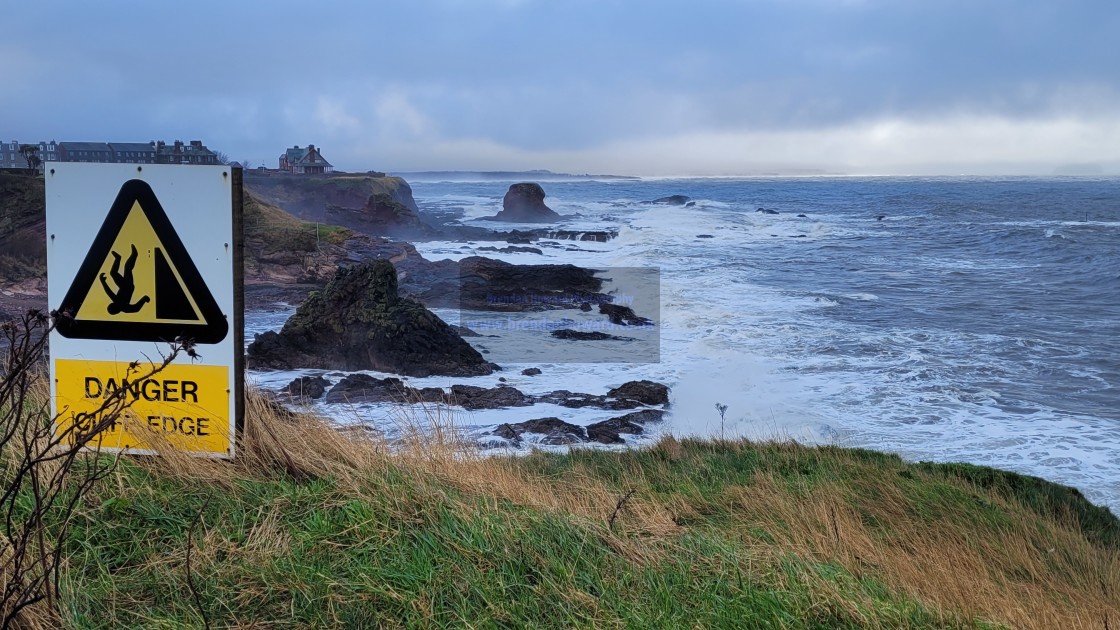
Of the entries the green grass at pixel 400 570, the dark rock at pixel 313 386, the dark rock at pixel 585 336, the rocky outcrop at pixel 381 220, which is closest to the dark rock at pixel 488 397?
the dark rock at pixel 313 386

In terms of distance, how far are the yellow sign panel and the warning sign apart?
0.15 m

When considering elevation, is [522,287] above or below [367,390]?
above

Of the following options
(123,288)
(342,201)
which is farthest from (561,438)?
(342,201)

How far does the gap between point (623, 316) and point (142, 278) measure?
69.3 ft

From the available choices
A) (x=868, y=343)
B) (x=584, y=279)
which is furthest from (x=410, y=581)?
(x=584, y=279)

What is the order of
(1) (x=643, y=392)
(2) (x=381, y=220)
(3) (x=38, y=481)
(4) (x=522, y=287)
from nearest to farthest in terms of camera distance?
(3) (x=38, y=481) → (1) (x=643, y=392) → (4) (x=522, y=287) → (2) (x=381, y=220)

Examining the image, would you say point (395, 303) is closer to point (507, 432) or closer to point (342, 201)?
point (507, 432)

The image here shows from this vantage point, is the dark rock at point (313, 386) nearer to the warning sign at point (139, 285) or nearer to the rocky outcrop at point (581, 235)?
the warning sign at point (139, 285)

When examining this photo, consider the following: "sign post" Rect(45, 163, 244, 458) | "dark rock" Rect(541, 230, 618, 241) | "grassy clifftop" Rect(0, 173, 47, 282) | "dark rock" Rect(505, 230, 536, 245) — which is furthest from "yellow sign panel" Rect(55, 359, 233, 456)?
"dark rock" Rect(541, 230, 618, 241)

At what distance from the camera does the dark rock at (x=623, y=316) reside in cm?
2394

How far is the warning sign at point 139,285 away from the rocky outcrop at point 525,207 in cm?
6392

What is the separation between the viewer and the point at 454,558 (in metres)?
3.09

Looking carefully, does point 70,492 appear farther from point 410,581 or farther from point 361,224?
point 361,224

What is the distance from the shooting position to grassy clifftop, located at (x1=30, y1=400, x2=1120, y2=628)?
2781mm
